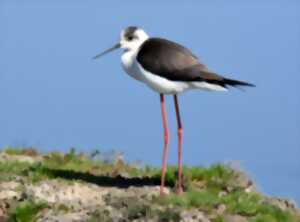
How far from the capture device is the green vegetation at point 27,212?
12055mm

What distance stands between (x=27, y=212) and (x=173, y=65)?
3005 millimetres

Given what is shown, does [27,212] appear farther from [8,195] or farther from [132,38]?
[132,38]

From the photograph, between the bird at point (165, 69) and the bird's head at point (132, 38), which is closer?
the bird at point (165, 69)

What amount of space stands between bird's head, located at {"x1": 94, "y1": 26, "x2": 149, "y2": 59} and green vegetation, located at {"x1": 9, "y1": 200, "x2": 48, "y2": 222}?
2.82 meters

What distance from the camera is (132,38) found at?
13.4 meters

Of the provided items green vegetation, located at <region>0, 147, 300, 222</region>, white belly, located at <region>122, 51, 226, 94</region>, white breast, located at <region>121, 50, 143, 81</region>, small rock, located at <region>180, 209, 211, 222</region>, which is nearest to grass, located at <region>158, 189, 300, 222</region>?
green vegetation, located at <region>0, 147, 300, 222</region>

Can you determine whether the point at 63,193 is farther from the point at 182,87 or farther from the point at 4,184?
the point at 182,87

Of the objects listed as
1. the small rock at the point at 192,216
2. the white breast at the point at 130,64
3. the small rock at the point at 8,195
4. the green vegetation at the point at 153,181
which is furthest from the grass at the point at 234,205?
the small rock at the point at 8,195

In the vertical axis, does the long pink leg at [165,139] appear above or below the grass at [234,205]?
above

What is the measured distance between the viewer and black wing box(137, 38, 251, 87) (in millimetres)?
12836

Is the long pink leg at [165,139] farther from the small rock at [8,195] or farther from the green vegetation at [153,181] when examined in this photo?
the small rock at [8,195]

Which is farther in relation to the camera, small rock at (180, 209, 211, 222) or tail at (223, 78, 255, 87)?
tail at (223, 78, 255, 87)

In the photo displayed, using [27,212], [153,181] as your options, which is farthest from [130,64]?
[27,212]

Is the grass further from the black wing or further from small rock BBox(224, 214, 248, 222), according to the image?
the black wing
